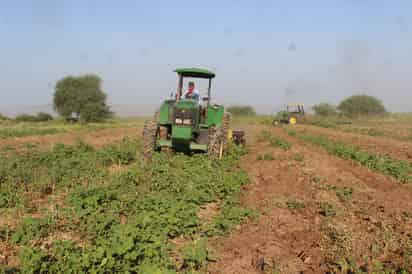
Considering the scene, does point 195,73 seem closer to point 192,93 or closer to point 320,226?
point 192,93

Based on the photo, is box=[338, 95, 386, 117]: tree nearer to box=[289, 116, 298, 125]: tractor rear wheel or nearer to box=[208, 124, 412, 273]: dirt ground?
box=[289, 116, 298, 125]: tractor rear wheel

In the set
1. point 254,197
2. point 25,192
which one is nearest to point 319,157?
point 254,197

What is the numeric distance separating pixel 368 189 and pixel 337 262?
3.73 meters

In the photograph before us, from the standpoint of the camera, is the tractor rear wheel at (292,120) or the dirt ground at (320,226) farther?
the tractor rear wheel at (292,120)

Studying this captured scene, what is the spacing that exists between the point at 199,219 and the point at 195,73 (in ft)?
19.0

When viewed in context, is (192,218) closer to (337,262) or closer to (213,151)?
(337,262)

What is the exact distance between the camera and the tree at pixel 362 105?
2216 inches

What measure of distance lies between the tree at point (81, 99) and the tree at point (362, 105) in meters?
41.2

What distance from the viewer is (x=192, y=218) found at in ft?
14.0

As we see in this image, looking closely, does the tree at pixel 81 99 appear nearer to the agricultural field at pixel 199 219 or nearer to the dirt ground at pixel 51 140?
the dirt ground at pixel 51 140

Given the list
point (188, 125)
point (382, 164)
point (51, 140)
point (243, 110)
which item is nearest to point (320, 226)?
point (188, 125)

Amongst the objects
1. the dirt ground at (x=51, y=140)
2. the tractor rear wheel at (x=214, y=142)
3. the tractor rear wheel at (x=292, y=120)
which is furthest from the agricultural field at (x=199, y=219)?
the tractor rear wheel at (x=292, y=120)

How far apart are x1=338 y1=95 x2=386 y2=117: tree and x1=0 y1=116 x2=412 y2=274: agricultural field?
5347cm

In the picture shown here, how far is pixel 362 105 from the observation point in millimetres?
56781
